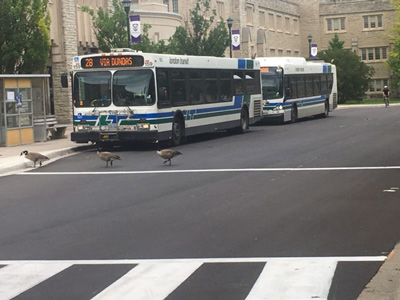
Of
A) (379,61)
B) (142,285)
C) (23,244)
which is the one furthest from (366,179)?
(379,61)

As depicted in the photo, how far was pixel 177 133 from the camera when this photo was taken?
26.7m

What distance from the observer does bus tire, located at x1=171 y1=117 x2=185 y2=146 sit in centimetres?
2644

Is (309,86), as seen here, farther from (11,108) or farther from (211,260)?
(211,260)

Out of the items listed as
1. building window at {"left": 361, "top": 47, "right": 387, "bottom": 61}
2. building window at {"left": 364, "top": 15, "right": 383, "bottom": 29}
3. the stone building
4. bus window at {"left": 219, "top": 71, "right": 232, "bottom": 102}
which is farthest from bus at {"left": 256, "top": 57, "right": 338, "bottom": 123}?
building window at {"left": 364, "top": 15, "right": 383, "bottom": 29}

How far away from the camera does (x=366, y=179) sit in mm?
15891

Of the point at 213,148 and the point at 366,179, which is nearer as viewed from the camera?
the point at 366,179

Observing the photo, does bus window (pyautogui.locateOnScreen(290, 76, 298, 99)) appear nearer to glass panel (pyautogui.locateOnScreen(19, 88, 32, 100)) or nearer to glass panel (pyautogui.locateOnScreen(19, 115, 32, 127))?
glass panel (pyautogui.locateOnScreen(19, 115, 32, 127))

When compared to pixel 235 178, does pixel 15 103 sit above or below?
above

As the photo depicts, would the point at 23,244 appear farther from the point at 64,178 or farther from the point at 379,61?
the point at 379,61

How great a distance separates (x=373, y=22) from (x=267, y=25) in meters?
19.8

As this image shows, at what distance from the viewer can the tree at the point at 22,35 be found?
1254 inches

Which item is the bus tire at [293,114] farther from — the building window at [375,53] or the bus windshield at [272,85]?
the building window at [375,53]

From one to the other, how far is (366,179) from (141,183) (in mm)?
4365

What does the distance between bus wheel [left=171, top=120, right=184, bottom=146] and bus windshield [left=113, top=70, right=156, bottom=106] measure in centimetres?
180
